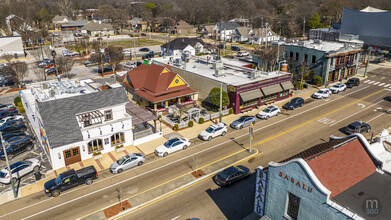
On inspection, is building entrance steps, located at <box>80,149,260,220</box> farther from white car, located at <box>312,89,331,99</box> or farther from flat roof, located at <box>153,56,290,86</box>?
white car, located at <box>312,89,331,99</box>

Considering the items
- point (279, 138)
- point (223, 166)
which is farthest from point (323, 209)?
point (279, 138)

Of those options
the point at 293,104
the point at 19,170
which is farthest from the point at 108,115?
the point at 293,104

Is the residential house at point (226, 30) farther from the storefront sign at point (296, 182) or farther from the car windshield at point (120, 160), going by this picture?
the storefront sign at point (296, 182)

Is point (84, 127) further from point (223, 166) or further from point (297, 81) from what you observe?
point (297, 81)

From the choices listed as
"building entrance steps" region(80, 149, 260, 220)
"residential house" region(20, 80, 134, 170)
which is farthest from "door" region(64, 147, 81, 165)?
"building entrance steps" region(80, 149, 260, 220)

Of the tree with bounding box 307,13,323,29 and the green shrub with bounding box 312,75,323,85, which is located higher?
the tree with bounding box 307,13,323,29

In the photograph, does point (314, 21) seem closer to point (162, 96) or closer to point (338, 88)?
point (338, 88)
